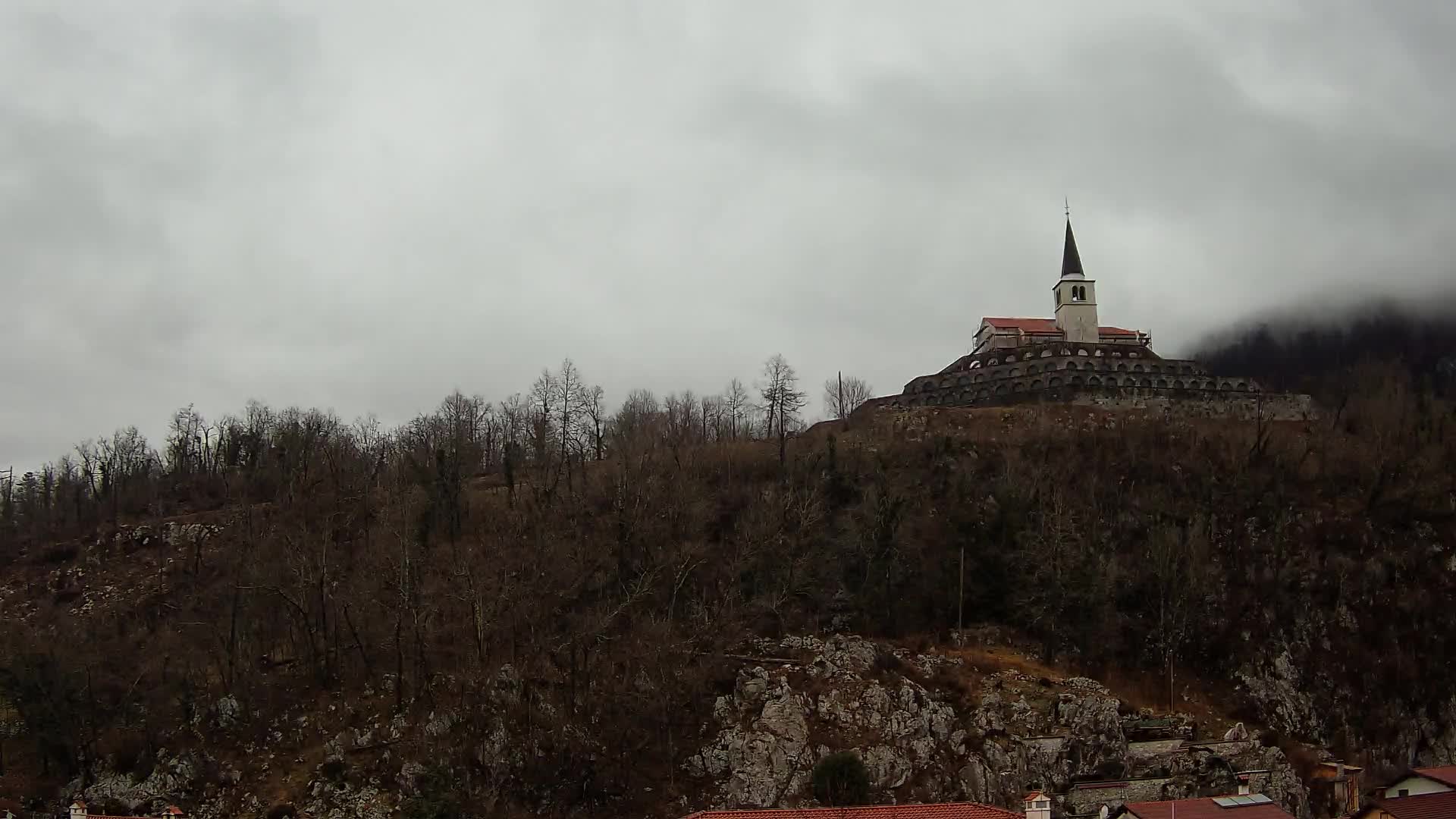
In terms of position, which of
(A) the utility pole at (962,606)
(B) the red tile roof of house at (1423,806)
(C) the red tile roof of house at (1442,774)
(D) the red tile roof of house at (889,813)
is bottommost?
(C) the red tile roof of house at (1442,774)

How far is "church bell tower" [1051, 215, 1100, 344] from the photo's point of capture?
3531 inches

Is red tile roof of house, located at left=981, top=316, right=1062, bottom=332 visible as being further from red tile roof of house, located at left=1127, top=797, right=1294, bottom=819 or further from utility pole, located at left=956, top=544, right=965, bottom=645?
red tile roof of house, located at left=1127, top=797, right=1294, bottom=819

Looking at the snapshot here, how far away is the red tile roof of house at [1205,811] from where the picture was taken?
30297mm

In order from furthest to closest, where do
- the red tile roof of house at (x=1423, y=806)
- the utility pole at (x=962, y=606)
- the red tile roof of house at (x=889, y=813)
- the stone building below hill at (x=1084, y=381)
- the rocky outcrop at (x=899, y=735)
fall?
1. the stone building below hill at (x=1084, y=381)
2. the utility pole at (x=962, y=606)
3. the rocky outcrop at (x=899, y=735)
4. the red tile roof of house at (x=1423, y=806)
5. the red tile roof of house at (x=889, y=813)

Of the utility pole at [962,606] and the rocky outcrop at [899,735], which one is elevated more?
the utility pole at [962,606]

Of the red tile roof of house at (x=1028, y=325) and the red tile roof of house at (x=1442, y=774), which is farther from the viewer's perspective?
the red tile roof of house at (x=1028, y=325)

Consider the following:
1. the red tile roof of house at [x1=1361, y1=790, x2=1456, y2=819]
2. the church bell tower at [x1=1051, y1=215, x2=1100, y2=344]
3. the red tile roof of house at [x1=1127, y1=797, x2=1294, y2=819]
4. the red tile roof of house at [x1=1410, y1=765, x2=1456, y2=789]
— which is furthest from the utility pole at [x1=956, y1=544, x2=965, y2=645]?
the church bell tower at [x1=1051, y1=215, x2=1100, y2=344]

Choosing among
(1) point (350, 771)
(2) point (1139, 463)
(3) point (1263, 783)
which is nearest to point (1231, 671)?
(3) point (1263, 783)

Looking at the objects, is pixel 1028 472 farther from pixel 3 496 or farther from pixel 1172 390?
pixel 3 496

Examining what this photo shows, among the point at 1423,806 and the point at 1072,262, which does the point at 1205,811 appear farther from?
the point at 1072,262

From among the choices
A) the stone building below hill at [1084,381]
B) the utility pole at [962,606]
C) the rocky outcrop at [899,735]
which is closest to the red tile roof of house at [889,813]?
the rocky outcrop at [899,735]

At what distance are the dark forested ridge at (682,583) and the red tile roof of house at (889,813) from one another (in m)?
11.3

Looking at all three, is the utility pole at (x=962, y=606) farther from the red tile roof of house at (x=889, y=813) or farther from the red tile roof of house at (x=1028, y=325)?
the red tile roof of house at (x=1028, y=325)

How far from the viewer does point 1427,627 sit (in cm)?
5378
